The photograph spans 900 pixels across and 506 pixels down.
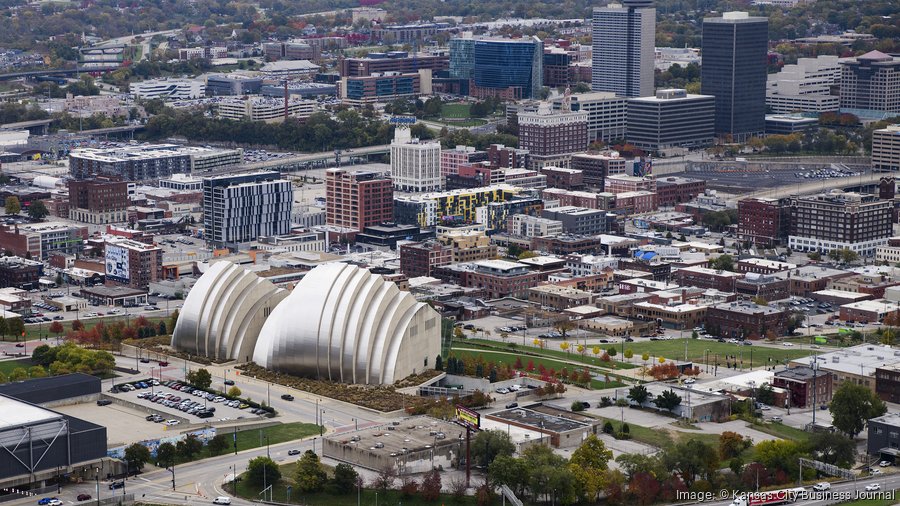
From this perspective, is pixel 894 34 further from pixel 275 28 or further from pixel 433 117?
pixel 275 28

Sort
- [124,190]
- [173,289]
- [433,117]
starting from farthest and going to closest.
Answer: [433,117] < [124,190] < [173,289]

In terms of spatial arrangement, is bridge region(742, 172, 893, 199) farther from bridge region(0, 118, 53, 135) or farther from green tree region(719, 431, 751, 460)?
bridge region(0, 118, 53, 135)

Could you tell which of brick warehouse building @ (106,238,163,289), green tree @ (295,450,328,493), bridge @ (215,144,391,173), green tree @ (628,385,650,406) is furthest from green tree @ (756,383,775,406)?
bridge @ (215,144,391,173)

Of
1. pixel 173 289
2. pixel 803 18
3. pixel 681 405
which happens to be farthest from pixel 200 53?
pixel 681 405

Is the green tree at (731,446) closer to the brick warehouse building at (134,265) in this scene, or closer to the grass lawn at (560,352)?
the grass lawn at (560,352)

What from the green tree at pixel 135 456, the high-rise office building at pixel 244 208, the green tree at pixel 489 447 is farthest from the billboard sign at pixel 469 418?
the high-rise office building at pixel 244 208

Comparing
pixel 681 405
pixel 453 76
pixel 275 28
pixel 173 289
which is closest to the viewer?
pixel 681 405
